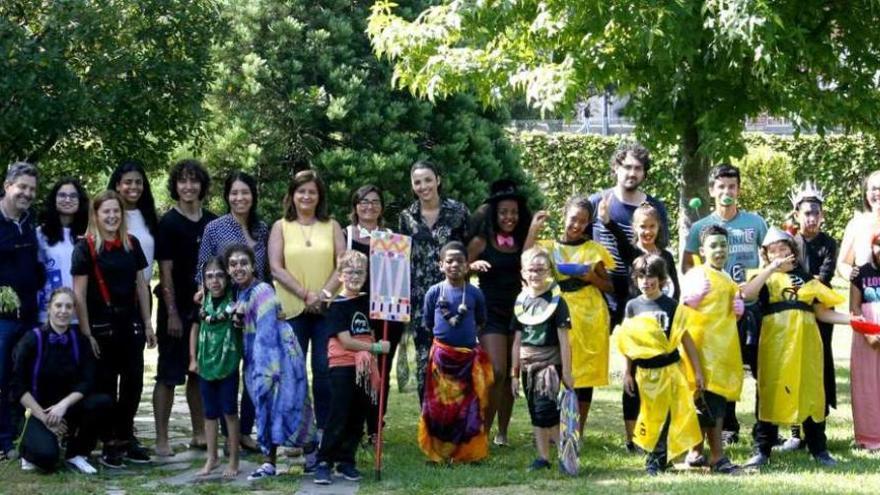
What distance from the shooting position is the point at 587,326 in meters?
8.69

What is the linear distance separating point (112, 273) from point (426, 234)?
201 cm

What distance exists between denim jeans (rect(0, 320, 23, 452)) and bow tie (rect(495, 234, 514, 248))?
9.99ft

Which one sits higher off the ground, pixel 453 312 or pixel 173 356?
pixel 453 312

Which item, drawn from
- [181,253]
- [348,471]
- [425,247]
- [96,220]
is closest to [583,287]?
[425,247]

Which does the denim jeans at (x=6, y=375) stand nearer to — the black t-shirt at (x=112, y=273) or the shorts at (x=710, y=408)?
the black t-shirt at (x=112, y=273)

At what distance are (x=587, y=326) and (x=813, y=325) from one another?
1.39 meters

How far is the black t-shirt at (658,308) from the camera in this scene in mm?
8031

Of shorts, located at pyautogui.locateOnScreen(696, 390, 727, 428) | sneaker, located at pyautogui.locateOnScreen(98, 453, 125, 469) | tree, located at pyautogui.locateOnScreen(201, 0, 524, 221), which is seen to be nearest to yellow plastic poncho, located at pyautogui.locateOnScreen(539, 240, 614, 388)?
shorts, located at pyautogui.locateOnScreen(696, 390, 727, 428)

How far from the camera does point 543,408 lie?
8.12 m

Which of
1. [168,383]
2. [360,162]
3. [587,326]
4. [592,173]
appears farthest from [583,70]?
[592,173]

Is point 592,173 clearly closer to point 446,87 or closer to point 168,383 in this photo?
point 446,87

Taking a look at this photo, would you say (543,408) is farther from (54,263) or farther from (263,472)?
(54,263)

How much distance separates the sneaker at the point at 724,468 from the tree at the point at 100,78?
4426 mm

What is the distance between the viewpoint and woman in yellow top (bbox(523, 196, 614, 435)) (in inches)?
340
